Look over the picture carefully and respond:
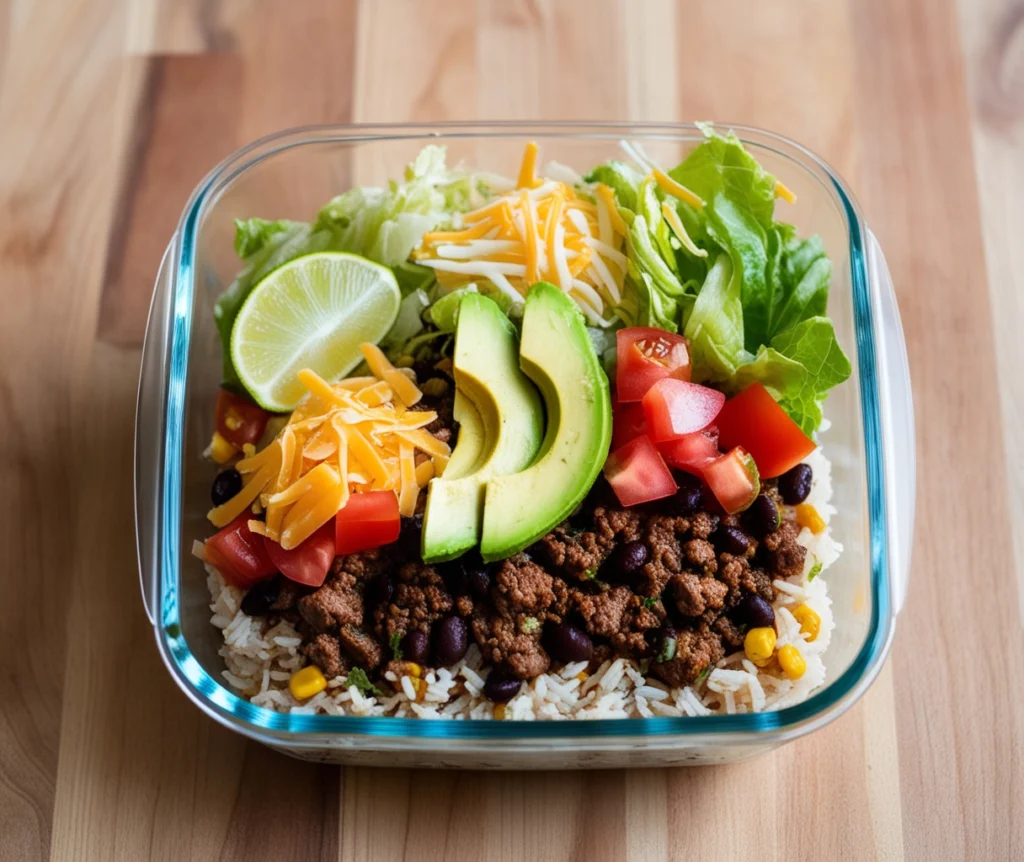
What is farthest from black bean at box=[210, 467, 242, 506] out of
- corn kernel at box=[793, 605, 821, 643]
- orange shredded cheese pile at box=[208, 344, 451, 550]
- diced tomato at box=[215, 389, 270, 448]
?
corn kernel at box=[793, 605, 821, 643]

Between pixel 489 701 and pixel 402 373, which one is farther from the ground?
pixel 402 373

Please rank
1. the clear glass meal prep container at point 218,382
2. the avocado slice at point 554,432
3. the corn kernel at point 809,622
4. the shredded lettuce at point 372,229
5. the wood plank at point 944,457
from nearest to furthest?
the clear glass meal prep container at point 218,382 → the avocado slice at point 554,432 → the corn kernel at point 809,622 → the wood plank at point 944,457 → the shredded lettuce at point 372,229

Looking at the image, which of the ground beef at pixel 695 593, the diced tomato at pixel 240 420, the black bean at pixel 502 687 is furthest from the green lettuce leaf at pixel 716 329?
the diced tomato at pixel 240 420

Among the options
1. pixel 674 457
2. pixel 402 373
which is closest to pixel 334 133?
pixel 402 373

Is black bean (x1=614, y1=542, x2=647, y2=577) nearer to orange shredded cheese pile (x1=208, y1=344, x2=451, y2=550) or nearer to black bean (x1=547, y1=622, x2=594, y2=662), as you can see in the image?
black bean (x1=547, y1=622, x2=594, y2=662)

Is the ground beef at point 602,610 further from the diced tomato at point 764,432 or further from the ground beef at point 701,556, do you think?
the diced tomato at point 764,432

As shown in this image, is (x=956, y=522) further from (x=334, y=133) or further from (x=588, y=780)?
(x=334, y=133)

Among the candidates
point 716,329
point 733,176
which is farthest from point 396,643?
point 733,176
